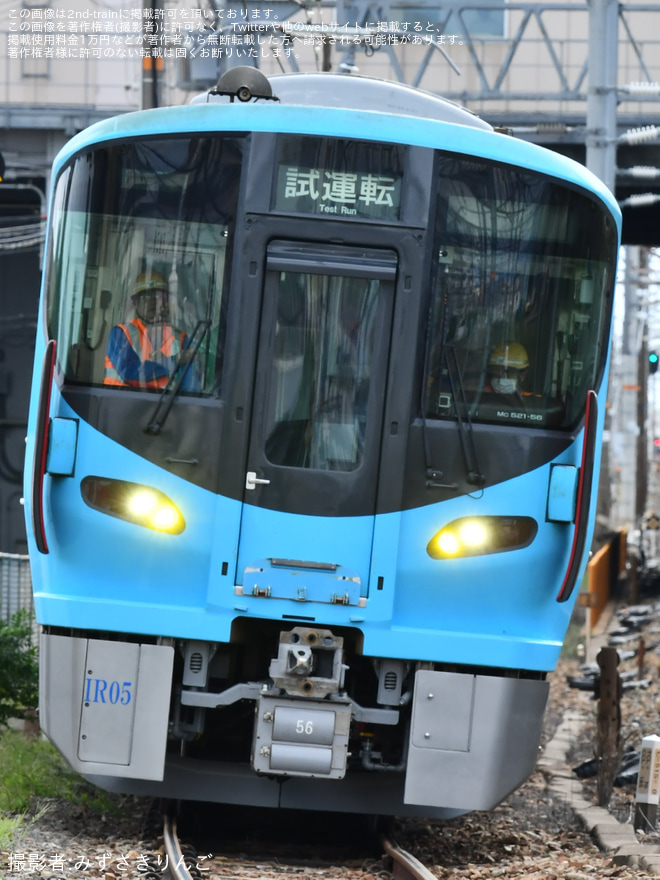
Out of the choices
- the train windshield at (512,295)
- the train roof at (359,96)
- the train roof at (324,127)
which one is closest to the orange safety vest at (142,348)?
the train roof at (324,127)

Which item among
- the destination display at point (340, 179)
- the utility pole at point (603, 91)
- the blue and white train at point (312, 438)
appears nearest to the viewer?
the blue and white train at point (312, 438)

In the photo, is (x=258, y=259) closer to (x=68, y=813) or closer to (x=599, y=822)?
(x=68, y=813)

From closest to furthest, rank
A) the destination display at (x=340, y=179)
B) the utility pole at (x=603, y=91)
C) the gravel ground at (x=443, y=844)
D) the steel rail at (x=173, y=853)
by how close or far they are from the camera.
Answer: the steel rail at (x=173, y=853) → the gravel ground at (x=443, y=844) → the destination display at (x=340, y=179) → the utility pole at (x=603, y=91)

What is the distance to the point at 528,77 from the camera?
18.2 meters

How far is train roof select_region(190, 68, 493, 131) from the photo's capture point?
292 inches

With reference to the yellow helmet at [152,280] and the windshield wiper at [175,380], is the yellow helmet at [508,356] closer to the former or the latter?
the windshield wiper at [175,380]

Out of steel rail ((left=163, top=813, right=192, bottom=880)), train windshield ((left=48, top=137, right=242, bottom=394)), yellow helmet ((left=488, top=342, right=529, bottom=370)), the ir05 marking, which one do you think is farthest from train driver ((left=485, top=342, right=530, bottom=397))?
steel rail ((left=163, top=813, right=192, bottom=880))

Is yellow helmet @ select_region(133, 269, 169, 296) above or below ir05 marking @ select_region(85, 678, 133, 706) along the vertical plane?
above

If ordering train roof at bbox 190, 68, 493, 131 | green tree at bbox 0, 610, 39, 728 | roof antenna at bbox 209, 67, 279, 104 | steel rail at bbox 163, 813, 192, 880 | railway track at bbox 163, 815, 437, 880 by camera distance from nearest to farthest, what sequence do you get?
steel rail at bbox 163, 813, 192, 880, railway track at bbox 163, 815, 437, 880, roof antenna at bbox 209, 67, 279, 104, train roof at bbox 190, 68, 493, 131, green tree at bbox 0, 610, 39, 728

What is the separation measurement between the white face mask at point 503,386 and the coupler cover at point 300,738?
1.63 metres

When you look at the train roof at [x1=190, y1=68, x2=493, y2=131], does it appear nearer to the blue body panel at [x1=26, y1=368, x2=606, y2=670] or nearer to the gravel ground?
the blue body panel at [x1=26, y1=368, x2=606, y2=670]

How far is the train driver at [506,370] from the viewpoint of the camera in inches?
250

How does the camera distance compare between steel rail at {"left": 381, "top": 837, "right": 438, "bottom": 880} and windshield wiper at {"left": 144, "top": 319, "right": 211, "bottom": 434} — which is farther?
windshield wiper at {"left": 144, "top": 319, "right": 211, "bottom": 434}

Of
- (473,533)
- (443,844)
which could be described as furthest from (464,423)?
(443,844)
